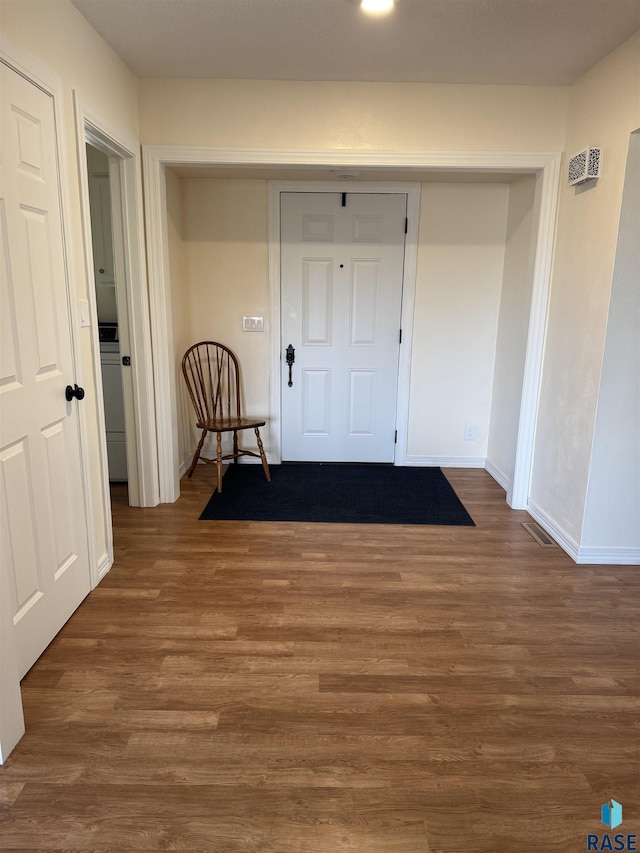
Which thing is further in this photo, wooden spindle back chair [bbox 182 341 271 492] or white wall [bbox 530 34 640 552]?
wooden spindle back chair [bbox 182 341 271 492]

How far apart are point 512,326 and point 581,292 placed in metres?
0.90

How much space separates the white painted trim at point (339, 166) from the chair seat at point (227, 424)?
0.34 m

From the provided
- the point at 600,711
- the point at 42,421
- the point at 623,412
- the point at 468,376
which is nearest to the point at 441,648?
the point at 600,711

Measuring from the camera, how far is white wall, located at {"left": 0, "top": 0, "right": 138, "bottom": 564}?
1846 millimetres

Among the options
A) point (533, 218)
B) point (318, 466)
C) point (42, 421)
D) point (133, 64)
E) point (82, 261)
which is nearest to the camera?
point (42, 421)

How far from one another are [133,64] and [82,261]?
49.6 inches

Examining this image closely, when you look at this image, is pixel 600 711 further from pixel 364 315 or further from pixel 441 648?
pixel 364 315

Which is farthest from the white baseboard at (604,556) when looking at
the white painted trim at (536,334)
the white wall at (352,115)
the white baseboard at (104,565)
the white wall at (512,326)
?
the white baseboard at (104,565)

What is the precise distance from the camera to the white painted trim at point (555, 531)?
2.86 metres

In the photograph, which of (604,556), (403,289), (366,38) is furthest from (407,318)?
(604,556)

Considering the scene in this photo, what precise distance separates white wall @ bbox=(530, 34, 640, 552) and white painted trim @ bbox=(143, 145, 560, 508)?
0.07m

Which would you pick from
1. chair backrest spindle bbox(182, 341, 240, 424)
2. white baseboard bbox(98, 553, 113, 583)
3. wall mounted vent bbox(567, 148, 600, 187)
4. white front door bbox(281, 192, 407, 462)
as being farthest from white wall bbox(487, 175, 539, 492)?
white baseboard bbox(98, 553, 113, 583)

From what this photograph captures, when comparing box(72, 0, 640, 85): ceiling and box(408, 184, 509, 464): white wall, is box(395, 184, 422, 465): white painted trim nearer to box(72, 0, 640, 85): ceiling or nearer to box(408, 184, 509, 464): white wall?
box(408, 184, 509, 464): white wall

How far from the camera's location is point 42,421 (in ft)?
6.56
